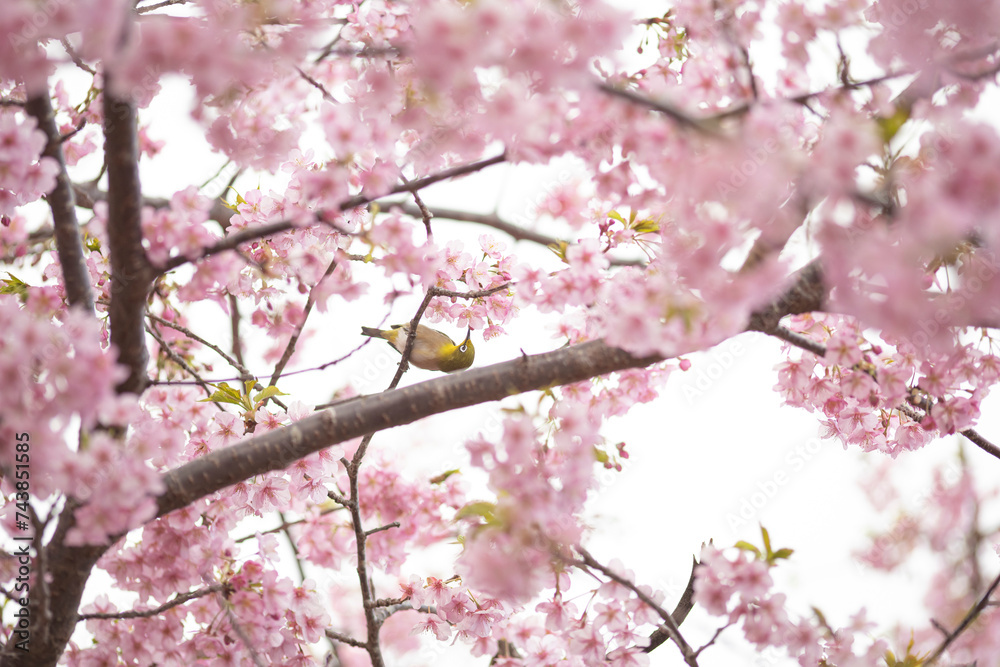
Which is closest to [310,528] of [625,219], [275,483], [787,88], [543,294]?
[275,483]

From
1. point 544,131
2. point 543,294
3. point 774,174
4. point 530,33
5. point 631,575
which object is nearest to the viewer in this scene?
point 774,174

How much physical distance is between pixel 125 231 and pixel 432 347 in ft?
5.58

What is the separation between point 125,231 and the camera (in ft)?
5.72

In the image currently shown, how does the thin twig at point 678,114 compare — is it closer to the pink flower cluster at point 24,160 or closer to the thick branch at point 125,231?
the thick branch at point 125,231

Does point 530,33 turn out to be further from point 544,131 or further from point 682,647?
point 682,647

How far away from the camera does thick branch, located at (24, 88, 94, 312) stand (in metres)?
1.80

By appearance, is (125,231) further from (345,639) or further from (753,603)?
(753,603)

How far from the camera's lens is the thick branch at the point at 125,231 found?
169 cm

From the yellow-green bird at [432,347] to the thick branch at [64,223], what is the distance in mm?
1413

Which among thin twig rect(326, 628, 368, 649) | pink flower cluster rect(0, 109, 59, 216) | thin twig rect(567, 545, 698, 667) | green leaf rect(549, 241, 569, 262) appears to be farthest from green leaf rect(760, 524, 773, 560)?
pink flower cluster rect(0, 109, 59, 216)

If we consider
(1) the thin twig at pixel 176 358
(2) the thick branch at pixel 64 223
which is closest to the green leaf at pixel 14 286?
(1) the thin twig at pixel 176 358

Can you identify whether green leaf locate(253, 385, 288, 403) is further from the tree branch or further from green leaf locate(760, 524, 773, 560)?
green leaf locate(760, 524, 773, 560)

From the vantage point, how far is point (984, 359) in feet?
7.69

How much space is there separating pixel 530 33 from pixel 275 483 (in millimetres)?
1670
